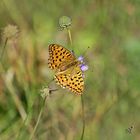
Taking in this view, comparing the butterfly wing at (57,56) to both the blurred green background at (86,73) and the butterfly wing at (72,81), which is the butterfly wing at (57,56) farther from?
the blurred green background at (86,73)

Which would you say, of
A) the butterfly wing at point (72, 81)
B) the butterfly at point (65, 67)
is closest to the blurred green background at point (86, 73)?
the butterfly at point (65, 67)

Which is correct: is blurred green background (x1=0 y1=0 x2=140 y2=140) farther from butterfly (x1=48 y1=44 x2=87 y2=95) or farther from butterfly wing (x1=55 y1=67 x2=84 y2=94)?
butterfly wing (x1=55 y1=67 x2=84 y2=94)

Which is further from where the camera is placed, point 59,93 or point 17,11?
point 17,11

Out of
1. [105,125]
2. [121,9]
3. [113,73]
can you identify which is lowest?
[105,125]

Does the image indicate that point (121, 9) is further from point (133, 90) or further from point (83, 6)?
point (133, 90)

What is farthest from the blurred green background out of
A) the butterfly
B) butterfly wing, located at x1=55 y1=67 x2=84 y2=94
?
butterfly wing, located at x1=55 y1=67 x2=84 y2=94

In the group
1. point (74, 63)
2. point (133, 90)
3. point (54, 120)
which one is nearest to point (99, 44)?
point (133, 90)
